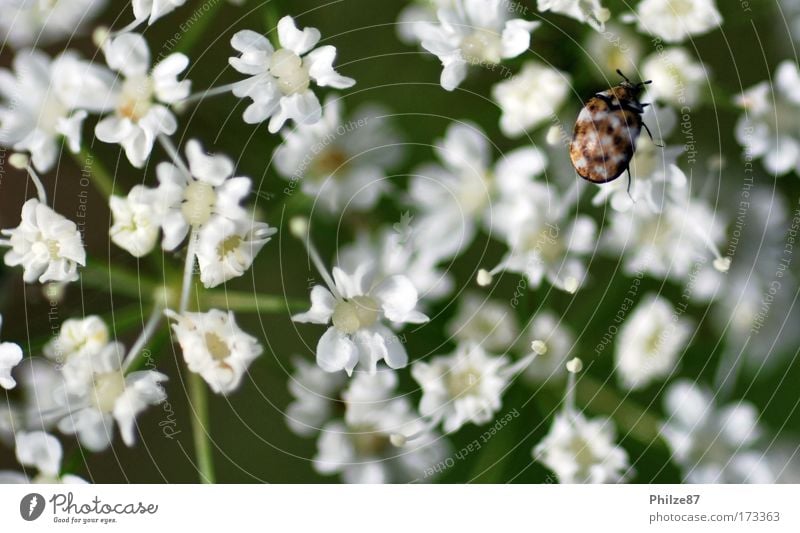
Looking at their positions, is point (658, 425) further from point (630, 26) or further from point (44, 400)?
point (44, 400)

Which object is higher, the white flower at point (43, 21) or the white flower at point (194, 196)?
the white flower at point (43, 21)

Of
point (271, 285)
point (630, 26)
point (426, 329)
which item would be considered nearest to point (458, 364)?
point (426, 329)

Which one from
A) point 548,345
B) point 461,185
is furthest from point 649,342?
point 461,185

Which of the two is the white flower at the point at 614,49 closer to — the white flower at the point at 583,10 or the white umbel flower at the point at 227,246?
the white flower at the point at 583,10

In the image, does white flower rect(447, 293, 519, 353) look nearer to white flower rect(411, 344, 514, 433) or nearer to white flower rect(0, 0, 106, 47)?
white flower rect(411, 344, 514, 433)

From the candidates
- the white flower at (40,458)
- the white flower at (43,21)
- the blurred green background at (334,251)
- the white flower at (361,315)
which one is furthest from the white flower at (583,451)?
the white flower at (43,21)

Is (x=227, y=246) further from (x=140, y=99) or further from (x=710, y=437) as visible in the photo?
(x=710, y=437)
